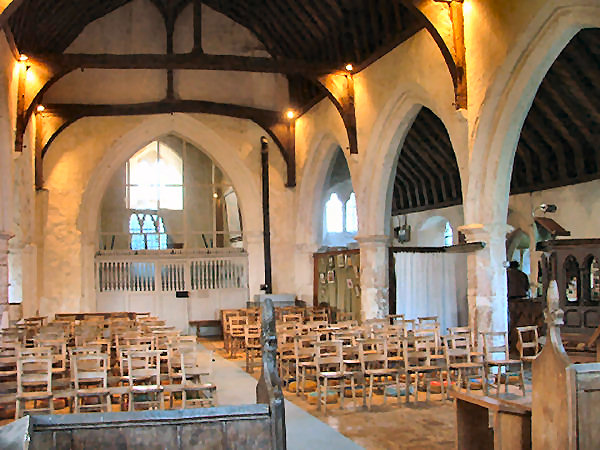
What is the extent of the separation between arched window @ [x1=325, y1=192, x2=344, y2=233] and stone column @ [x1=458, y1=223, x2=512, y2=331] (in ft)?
43.5

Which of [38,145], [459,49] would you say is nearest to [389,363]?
[459,49]

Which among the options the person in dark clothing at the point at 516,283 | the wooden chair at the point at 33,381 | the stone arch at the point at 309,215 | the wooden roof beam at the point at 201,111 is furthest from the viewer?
the stone arch at the point at 309,215

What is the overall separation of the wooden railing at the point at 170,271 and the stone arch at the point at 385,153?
501 centimetres

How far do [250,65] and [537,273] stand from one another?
7.16 m

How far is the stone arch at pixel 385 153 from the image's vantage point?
1158cm

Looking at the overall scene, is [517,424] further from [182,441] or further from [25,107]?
[25,107]

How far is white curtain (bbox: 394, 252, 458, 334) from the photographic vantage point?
12.3 metres

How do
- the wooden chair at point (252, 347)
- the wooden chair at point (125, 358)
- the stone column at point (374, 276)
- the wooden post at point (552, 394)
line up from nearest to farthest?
the wooden post at point (552, 394)
the wooden chair at point (125, 358)
the wooden chair at point (252, 347)
the stone column at point (374, 276)

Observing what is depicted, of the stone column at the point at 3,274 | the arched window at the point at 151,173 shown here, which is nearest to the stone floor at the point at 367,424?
the stone column at the point at 3,274

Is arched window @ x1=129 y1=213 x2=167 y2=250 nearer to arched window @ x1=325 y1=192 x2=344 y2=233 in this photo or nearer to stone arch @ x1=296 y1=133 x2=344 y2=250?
arched window @ x1=325 y1=192 x2=344 y2=233

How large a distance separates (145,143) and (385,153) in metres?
6.83

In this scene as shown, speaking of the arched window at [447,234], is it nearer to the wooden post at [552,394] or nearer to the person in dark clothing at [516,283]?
the person in dark clothing at [516,283]

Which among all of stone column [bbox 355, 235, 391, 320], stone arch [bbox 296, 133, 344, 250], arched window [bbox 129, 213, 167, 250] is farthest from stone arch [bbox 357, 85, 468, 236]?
arched window [bbox 129, 213, 167, 250]

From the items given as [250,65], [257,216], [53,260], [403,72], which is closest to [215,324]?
[257,216]
